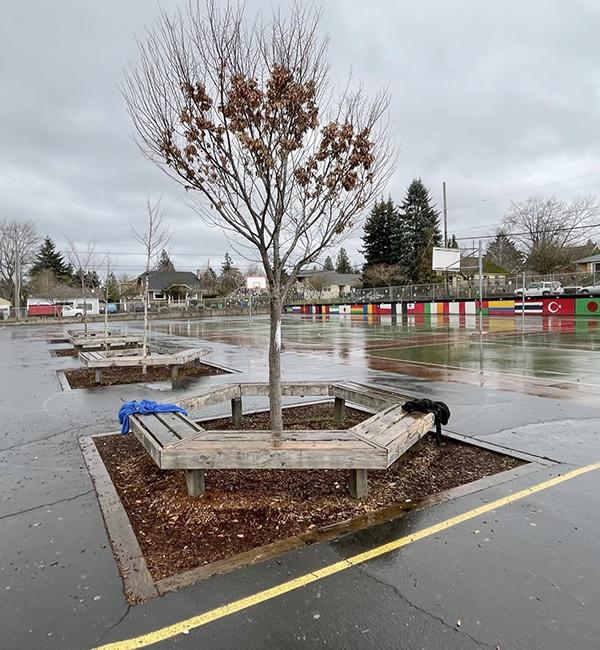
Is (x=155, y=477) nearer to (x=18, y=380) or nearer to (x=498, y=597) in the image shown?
(x=498, y=597)

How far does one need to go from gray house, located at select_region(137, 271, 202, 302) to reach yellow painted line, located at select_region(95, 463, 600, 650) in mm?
76093

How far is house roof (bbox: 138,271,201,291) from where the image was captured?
280ft

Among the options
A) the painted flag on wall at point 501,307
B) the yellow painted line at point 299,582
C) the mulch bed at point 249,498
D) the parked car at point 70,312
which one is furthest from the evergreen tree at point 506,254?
the yellow painted line at point 299,582

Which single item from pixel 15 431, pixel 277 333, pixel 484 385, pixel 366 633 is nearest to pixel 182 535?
pixel 366 633

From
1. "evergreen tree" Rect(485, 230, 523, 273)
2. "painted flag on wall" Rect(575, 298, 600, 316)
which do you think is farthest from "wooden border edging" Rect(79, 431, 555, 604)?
"evergreen tree" Rect(485, 230, 523, 273)

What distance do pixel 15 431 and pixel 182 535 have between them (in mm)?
3938

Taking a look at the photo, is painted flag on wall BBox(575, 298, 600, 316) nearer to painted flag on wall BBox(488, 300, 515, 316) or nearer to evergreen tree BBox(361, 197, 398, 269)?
painted flag on wall BBox(488, 300, 515, 316)

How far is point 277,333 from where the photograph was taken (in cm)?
448

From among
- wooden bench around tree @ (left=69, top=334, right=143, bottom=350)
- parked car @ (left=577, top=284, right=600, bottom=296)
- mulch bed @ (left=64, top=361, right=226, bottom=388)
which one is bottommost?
mulch bed @ (left=64, top=361, right=226, bottom=388)

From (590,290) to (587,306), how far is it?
1032 mm

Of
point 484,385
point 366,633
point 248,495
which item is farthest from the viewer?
point 484,385

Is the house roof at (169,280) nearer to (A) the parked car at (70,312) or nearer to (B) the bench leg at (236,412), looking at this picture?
(A) the parked car at (70,312)

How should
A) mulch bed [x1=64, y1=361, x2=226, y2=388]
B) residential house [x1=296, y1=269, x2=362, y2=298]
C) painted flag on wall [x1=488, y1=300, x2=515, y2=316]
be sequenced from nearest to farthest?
mulch bed [x1=64, y1=361, x2=226, y2=388]
painted flag on wall [x1=488, y1=300, x2=515, y2=316]
residential house [x1=296, y1=269, x2=362, y2=298]

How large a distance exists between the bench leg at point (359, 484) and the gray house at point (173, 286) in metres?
75.7
